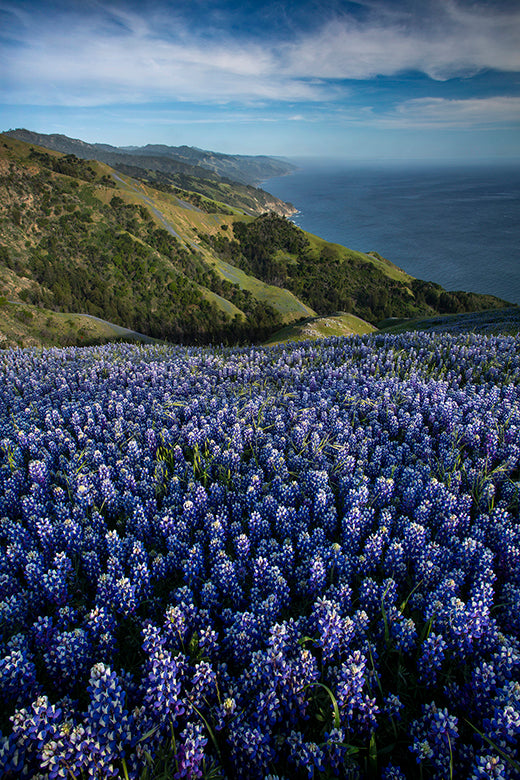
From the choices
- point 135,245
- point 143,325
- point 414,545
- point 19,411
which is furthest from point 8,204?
point 414,545

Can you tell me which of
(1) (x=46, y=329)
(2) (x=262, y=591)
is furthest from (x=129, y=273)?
(2) (x=262, y=591)

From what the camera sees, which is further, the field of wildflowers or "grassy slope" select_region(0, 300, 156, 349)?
"grassy slope" select_region(0, 300, 156, 349)

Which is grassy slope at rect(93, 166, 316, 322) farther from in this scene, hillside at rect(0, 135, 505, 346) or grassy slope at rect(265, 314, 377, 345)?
grassy slope at rect(265, 314, 377, 345)

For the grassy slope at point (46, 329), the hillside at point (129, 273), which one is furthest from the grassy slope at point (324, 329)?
the hillside at point (129, 273)

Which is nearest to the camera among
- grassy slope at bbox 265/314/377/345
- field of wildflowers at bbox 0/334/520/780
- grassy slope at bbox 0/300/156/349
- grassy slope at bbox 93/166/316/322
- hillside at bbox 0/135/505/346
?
field of wildflowers at bbox 0/334/520/780

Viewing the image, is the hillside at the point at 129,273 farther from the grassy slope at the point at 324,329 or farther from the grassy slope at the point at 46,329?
the grassy slope at the point at 324,329

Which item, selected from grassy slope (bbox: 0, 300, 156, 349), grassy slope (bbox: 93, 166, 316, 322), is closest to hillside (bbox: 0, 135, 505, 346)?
grassy slope (bbox: 93, 166, 316, 322)
